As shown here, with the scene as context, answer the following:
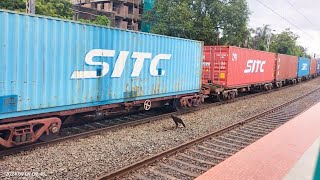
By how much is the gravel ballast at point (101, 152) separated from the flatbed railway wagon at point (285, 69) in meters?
17.7

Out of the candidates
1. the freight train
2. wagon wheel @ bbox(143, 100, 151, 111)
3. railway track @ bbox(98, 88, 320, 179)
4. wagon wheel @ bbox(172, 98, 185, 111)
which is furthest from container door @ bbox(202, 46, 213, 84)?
wagon wheel @ bbox(143, 100, 151, 111)

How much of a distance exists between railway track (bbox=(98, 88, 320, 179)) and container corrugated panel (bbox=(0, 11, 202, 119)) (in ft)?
9.66

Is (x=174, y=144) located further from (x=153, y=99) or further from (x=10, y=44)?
(x=10, y=44)

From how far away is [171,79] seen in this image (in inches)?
504

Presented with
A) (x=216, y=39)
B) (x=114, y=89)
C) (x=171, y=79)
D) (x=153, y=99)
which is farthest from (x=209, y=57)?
(x=216, y=39)

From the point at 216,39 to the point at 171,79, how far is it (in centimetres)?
2665

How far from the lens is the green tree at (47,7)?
96.8ft

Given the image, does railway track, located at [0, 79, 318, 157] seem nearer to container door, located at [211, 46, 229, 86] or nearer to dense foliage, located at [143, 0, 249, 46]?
container door, located at [211, 46, 229, 86]

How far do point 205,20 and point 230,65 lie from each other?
20.4 m

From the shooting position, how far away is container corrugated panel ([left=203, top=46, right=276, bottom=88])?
1775 centimetres

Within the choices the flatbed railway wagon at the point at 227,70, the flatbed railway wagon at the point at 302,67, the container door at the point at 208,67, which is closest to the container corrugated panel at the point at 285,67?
the flatbed railway wagon at the point at 302,67

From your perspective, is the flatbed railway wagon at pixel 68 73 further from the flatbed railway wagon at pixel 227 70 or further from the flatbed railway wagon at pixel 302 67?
the flatbed railway wagon at pixel 302 67

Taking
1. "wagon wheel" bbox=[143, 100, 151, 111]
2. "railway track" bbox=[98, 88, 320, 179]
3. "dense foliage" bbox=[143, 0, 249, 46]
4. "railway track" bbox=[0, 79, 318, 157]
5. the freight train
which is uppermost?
"dense foliage" bbox=[143, 0, 249, 46]

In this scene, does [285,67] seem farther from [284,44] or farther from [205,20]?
[284,44]
